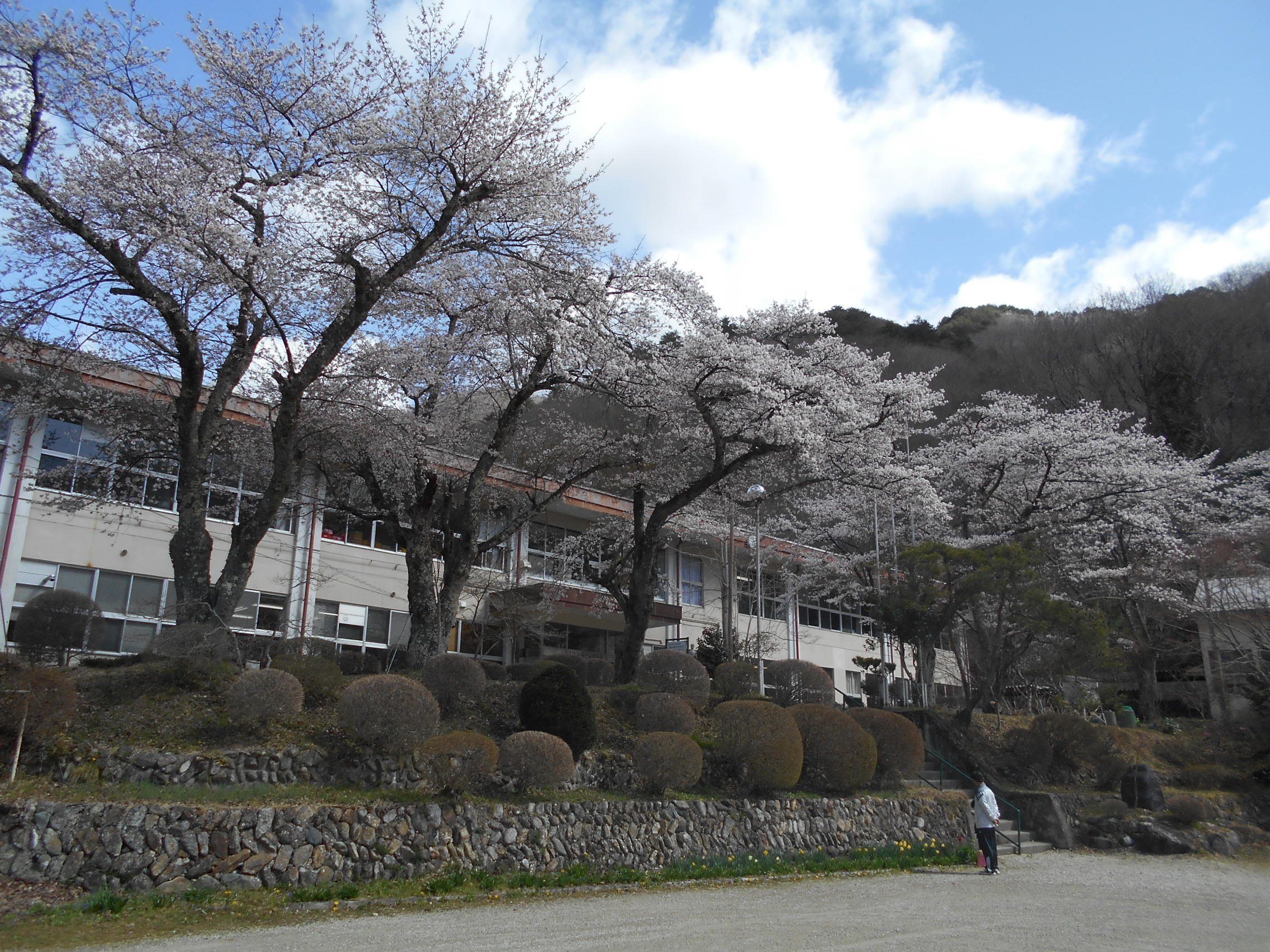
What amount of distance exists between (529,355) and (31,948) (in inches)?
421

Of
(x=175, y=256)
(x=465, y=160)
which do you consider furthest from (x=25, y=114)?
(x=465, y=160)

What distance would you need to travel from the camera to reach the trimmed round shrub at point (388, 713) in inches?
Answer: 412

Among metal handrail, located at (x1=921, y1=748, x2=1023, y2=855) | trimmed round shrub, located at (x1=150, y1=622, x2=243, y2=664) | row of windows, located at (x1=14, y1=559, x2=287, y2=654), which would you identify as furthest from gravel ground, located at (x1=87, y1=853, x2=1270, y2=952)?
row of windows, located at (x1=14, y1=559, x2=287, y2=654)

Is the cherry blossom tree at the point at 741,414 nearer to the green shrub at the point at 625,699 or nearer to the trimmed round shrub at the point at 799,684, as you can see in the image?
the green shrub at the point at 625,699

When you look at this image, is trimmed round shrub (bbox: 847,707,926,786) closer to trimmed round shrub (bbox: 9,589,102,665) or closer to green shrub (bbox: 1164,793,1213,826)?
green shrub (bbox: 1164,793,1213,826)

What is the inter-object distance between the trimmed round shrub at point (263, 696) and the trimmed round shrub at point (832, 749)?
7636 mm

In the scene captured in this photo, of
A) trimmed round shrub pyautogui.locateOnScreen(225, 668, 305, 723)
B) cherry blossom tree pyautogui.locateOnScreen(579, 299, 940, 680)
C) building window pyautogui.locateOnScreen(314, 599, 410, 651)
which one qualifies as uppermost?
cherry blossom tree pyautogui.locateOnScreen(579, 299, 940, 680)

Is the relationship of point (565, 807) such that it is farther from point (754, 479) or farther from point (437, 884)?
point (754, 479)

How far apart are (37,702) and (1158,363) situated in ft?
140

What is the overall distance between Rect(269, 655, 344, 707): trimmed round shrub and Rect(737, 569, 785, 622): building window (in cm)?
1796

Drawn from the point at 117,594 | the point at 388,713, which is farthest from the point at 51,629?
the point at 117,594

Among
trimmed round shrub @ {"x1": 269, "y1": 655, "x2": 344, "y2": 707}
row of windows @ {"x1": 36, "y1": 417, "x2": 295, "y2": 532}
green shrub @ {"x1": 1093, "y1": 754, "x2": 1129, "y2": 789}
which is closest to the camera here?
trimmed round shrub @ {"x1": 269, "y1": 655, "x2": 344, "y2": 707}

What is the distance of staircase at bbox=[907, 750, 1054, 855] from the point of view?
15078 millimetres

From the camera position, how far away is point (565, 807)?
11.3m
